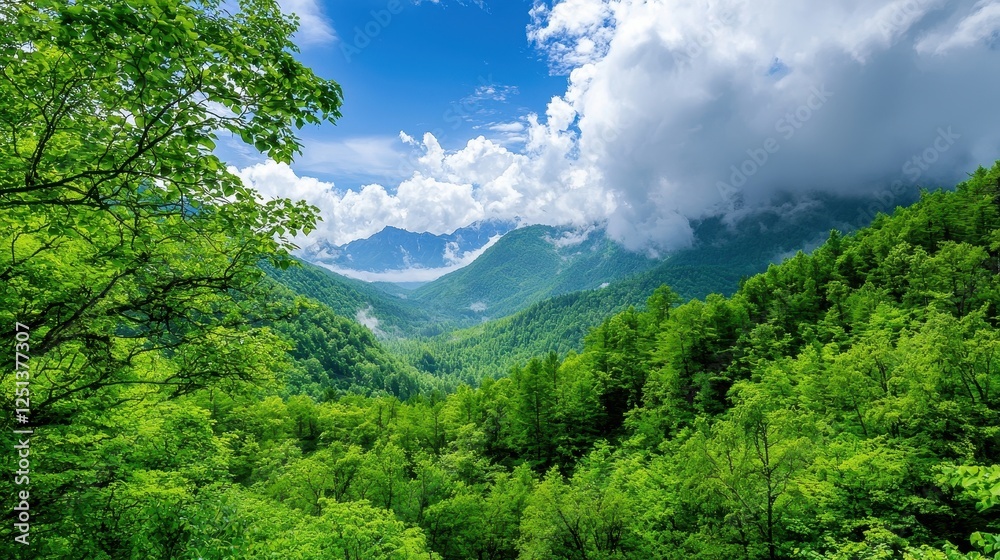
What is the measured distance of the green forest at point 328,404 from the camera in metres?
4.57

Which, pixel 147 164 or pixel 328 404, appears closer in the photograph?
pixel 147 164

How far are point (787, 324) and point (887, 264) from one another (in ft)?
37.2

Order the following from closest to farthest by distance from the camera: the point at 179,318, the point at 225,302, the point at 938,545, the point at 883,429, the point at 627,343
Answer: the point at 179,318 < the point at 225,302 < the point at 938,545 < the point at 883,429 < the point at 627,343

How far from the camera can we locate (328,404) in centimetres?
5838

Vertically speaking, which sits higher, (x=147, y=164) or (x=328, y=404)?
(x=147, y=164)

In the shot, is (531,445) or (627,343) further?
(627,343)

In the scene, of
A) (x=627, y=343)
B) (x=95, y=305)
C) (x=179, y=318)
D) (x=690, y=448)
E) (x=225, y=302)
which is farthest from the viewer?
(x=627, y=343)

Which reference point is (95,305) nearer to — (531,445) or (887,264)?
(531,445)

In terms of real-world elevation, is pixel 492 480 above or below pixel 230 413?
below

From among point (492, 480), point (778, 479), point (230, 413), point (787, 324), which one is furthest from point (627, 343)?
point (230, 413)

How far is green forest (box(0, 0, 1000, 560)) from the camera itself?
4.57 metres

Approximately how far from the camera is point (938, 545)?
1761 centimetres

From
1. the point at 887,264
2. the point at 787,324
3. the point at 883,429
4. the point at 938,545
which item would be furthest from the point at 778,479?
the point at 887,264

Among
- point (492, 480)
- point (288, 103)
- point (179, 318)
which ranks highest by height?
point (288, 103)
